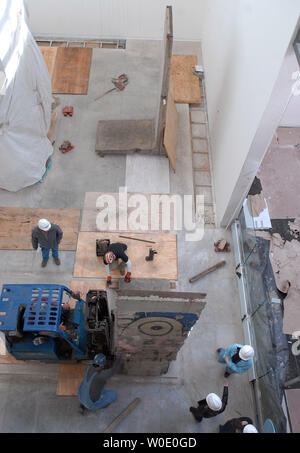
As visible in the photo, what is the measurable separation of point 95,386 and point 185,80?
960cm

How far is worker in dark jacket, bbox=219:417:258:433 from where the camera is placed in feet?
17.6

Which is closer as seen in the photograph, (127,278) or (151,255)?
(127,278)

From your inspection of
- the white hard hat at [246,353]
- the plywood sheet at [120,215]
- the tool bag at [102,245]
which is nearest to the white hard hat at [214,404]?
the white hard hat at [246,353]

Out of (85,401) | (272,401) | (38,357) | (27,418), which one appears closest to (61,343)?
(38,357)

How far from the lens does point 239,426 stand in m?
5.72

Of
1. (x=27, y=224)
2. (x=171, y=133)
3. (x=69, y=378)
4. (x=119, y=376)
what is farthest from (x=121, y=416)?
(x=171, y=133)

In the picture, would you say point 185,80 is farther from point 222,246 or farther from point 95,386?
point 95,386

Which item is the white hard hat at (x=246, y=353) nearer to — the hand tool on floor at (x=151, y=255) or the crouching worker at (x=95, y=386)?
the crouching worker at (x=95, y=386)

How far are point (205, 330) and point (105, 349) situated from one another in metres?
2.27

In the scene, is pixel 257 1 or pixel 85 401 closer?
pixel 85 401

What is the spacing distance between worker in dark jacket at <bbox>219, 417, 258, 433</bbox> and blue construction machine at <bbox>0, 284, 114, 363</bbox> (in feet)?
7.77

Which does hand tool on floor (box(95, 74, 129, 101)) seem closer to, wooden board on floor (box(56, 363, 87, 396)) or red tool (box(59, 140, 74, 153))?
red tool (box(59, 140, 74, 153))

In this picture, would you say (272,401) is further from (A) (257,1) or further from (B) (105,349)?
(A) (257,1)

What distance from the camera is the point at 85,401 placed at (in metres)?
5.61
